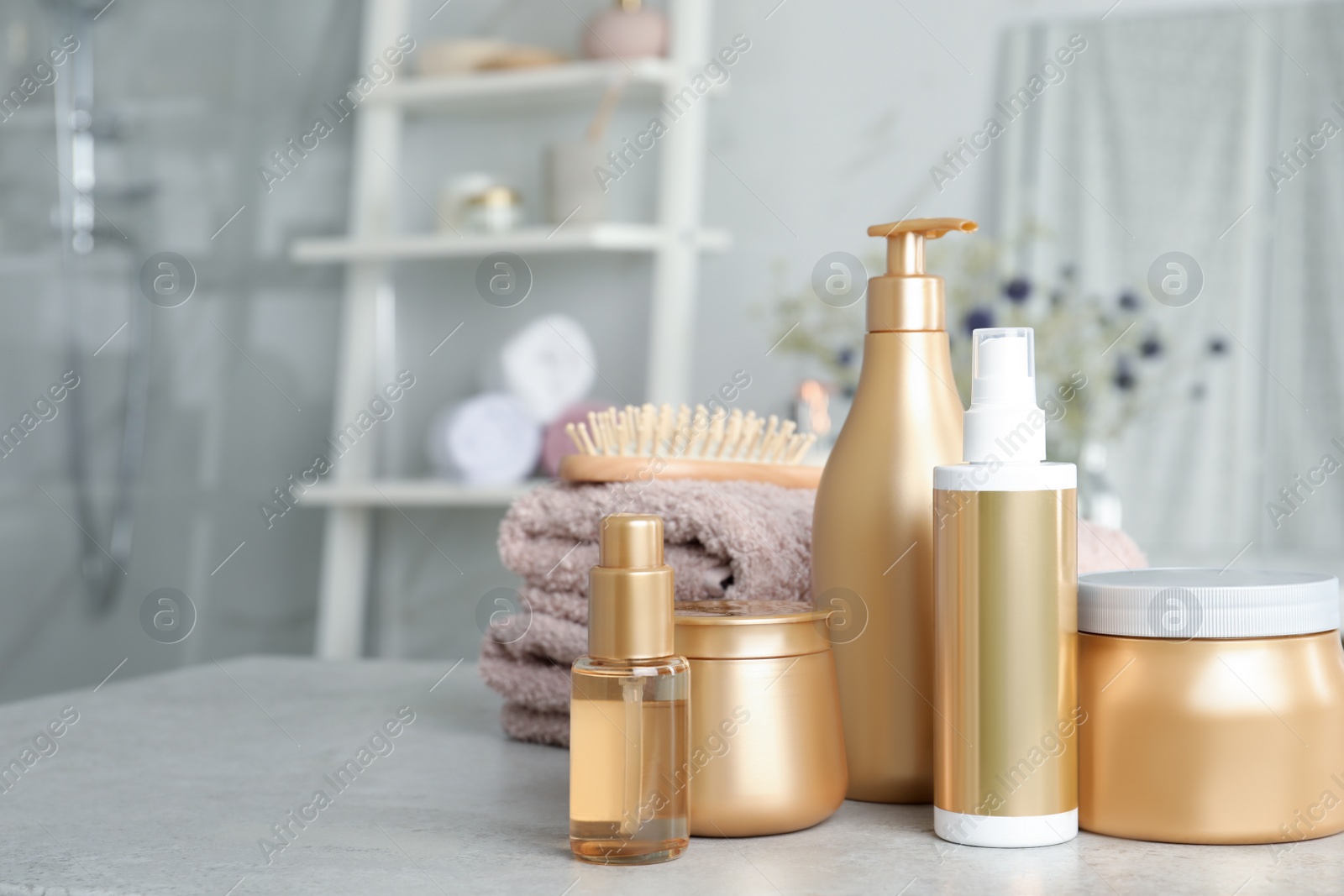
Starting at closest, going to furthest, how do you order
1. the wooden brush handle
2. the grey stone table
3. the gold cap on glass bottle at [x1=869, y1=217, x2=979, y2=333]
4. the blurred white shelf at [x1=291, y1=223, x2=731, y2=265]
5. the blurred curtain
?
the grey stone table < the gold cap on glass bottle at [x1=869, y1=217, x2=979, y2=333] < the wooden brush handle < the blurred curtain < the blurred white shelf at [x1=291, y1=223, x2=731, y2=265]

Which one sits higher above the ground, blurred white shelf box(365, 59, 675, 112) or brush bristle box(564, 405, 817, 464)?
blurred white shelf box(365, 59, 675, 112)

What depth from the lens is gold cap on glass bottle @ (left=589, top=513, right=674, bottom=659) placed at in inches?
15.4

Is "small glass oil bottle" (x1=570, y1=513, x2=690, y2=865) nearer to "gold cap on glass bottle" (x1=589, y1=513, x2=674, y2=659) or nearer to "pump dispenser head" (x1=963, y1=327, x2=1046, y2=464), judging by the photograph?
"gold cap on glass bottle" (x1=589, y1=513, x2=674, y2=659)

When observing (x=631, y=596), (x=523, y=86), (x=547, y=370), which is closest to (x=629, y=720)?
(x=631, y=596)

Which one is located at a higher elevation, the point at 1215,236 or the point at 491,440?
the point at 1215,236

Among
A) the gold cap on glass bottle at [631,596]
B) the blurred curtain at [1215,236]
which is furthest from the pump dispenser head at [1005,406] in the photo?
the blurred curtain at [1215,236]

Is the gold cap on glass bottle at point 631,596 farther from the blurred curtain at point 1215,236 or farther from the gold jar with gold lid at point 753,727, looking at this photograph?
the blurred curtain at point 1215,236

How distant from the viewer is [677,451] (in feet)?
1.99

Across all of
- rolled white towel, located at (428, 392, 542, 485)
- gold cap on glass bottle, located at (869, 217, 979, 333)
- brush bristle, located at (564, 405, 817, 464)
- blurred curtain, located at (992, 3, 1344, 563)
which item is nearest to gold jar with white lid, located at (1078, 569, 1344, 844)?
gold cap on glass bottle, located at (869, 217, 979, 333)

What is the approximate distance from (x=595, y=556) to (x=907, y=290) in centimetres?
20

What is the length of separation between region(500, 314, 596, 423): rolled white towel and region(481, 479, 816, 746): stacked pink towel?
3.30ft

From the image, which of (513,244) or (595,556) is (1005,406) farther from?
(513,244)

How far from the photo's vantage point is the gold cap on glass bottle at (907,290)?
47 cm

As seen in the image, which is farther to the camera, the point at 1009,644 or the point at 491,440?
the point at 491,440
